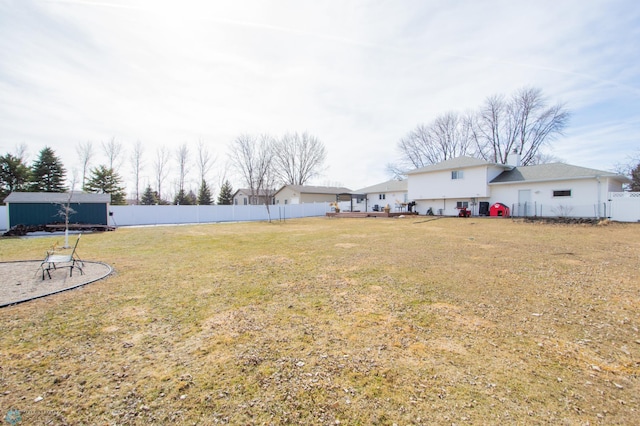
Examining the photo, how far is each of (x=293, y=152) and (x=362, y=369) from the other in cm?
4826

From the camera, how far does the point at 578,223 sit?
17094 millimetres

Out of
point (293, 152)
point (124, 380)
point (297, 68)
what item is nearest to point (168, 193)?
point (293, 152)

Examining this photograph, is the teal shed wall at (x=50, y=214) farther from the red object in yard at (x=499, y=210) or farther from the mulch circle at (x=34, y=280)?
the red object in yard at (x=499, y=210)

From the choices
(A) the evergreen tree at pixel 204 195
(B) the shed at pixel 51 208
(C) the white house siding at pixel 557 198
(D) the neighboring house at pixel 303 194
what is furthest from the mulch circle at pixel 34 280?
(D) the neighboring house at pixel 303 194

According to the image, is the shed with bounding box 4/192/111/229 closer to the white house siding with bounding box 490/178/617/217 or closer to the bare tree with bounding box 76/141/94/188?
the bare tree with bounding box 76/141/94/188

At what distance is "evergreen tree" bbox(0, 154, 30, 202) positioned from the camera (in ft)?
86.7

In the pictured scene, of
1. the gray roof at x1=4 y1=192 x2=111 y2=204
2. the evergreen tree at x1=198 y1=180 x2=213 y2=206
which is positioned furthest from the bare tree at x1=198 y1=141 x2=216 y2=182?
the gray roof at x1=4 y1=192 x2=111 y2=204

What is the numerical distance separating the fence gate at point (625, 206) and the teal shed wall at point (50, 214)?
34.8m

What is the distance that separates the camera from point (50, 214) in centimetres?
1800

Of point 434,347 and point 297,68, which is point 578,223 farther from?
point 434,347

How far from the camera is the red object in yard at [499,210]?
23144 millimetres

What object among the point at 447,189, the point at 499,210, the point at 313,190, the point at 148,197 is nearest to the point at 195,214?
the point at 148,197

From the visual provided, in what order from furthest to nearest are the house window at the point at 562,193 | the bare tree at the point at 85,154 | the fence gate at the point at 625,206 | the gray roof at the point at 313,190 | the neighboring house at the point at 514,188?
the gray roof at the point at 313,190 → the bare tree at the point at 85,154 → the house window at the point at 562,193 → the neighboring house at the point at 514,188 → the fence gate at the point at 625,206

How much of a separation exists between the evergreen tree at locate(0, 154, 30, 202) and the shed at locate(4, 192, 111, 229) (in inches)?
531
